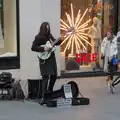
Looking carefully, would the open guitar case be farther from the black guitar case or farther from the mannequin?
the mannequin

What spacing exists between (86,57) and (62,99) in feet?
15.6

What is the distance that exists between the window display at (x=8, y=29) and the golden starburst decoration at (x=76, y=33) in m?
1.57

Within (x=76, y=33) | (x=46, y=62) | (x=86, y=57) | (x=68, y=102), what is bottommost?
(x=68, y=102)

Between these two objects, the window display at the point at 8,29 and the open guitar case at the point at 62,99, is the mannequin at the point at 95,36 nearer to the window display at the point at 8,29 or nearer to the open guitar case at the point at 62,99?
the window display at the point at 8,29

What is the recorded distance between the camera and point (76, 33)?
13828 millimetres

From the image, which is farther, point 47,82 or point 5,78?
point 5,78

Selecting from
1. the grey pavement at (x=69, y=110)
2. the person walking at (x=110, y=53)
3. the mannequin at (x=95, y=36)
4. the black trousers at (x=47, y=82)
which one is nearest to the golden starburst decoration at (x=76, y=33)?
the mannequin at (x=95, y=36)

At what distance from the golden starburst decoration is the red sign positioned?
21cm

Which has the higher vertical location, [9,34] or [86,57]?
[9,34]

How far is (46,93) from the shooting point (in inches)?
372

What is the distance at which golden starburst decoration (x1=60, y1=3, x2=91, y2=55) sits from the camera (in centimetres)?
1368

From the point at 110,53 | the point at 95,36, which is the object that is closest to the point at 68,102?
the point at 110,53

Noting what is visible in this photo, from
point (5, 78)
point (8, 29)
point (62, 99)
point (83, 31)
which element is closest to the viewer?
point (62, 99)

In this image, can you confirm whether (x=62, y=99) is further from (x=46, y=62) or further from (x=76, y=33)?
(x=76, y=33)
